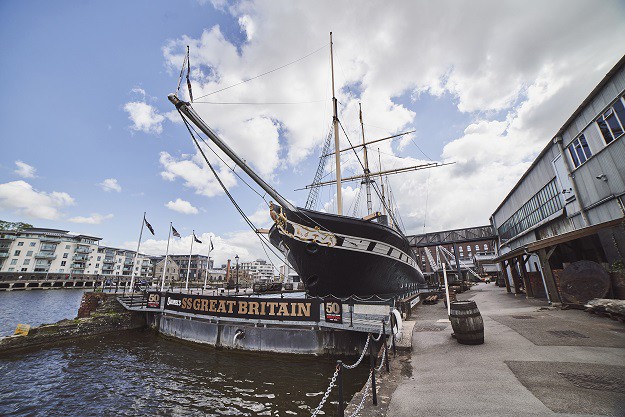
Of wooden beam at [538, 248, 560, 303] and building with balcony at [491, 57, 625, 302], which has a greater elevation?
building with balcony at [491, 57, 625, 302]

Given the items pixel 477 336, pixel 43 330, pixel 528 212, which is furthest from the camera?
pixel 528 212

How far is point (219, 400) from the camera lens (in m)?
7.48

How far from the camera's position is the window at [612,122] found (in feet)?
36.6

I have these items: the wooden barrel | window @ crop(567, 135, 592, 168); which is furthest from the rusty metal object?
the wooden barrel

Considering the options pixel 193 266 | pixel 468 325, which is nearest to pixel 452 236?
pixel 468 325

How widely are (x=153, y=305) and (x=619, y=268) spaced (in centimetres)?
2309

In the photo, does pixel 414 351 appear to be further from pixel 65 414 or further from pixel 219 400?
pixel 65 414

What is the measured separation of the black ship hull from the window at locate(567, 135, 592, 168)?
10.7 m

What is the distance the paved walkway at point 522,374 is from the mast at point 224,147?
372 inches

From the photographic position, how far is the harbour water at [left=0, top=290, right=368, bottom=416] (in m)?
7.18

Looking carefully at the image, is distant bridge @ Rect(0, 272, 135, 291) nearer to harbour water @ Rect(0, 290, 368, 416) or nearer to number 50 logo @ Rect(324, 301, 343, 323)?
harbour water @ Rect(0, 290, 368, 416)

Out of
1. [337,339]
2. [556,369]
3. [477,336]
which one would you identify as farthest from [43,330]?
[556,369]

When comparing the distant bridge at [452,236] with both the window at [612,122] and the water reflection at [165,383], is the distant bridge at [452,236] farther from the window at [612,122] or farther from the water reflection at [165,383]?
the water reflection at [165,383]

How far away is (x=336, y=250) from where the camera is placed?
15133 mm
